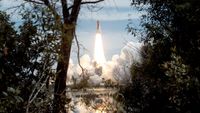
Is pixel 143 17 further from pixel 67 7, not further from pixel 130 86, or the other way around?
pixel 67 7

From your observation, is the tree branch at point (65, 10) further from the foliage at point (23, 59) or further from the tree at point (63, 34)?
the foliage at point (23, 59)

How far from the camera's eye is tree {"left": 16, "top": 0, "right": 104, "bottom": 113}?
1312cm

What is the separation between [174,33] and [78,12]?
24.2 ft

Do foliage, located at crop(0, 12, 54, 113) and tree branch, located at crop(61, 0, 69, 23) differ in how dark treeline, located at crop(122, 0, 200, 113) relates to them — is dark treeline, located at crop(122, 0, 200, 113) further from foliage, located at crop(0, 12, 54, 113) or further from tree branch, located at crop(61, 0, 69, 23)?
tree branch, located at crop(61, 0, 69, 23)

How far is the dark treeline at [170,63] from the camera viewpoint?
38.1ft

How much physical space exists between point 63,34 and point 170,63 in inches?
106

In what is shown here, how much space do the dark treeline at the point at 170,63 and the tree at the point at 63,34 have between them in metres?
2.11

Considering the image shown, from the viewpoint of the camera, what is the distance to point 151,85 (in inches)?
571

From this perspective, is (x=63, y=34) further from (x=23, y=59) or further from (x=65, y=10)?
A: (x=65, y=10)

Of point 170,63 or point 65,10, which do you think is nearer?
point 170,63

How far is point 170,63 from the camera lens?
12258 millimetres

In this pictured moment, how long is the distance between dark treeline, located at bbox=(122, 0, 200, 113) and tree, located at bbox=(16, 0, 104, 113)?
2.11 m

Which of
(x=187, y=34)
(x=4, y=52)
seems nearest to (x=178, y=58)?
(x=187, y=34)

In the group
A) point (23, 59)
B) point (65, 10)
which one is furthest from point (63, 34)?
point (65, 10)
